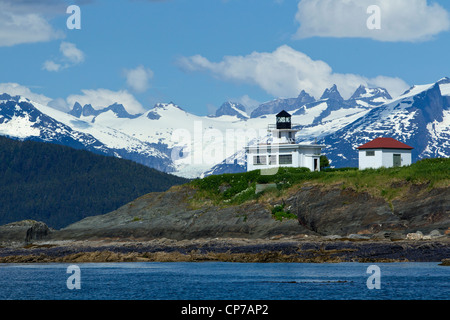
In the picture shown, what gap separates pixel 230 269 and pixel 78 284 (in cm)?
1418

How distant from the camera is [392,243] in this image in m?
74.1

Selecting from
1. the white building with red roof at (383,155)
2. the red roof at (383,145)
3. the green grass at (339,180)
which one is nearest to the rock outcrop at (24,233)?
the green grass at (339,180)

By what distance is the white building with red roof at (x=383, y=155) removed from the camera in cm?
10862

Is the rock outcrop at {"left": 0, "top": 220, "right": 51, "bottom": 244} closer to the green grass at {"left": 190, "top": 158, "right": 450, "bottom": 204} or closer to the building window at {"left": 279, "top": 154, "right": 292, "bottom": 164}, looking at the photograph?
the green grass at {"left": 190, "top": 158, "right": 450, "bottom": 204}

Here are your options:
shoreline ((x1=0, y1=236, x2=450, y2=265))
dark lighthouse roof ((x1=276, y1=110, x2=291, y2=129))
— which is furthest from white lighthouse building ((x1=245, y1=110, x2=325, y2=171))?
shoreline ((x1=0, y1=236, x2=450, y2=265))

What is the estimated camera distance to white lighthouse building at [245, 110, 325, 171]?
116688mm

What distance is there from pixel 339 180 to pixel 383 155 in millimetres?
14508

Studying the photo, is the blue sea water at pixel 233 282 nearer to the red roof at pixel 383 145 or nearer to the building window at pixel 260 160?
the red roof at pixel 383 145

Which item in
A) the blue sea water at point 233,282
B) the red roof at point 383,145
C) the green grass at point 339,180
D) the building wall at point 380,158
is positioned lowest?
the blue sea water at point 233,282

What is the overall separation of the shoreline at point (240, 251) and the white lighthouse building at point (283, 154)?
26469 millimetres
